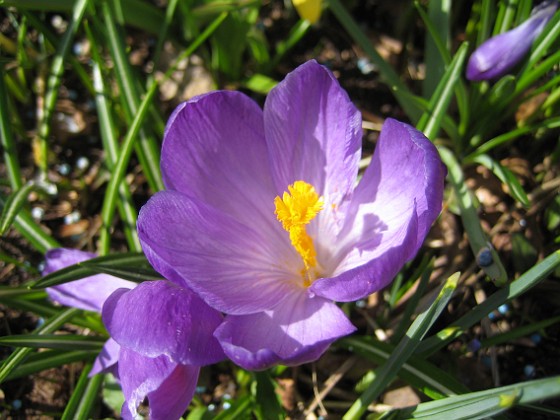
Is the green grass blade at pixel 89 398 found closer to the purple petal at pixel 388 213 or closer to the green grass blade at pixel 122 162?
the green grass blade at pixel 122 162

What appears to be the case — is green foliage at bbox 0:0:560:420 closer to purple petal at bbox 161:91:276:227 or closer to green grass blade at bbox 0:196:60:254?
green grass blade at bbox 0:196:60:254

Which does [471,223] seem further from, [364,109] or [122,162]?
[122,162]

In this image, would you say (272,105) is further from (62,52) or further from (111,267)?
(62,52)

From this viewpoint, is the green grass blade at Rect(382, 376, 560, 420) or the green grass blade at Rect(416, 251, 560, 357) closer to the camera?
the green grass blade at Rect(382, 376, 560, 420)

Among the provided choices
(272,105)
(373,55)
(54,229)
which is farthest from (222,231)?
(54,229)

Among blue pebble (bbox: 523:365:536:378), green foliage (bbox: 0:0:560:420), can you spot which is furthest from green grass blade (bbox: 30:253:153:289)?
blue pebble (bbox: 523:365:536:378)
